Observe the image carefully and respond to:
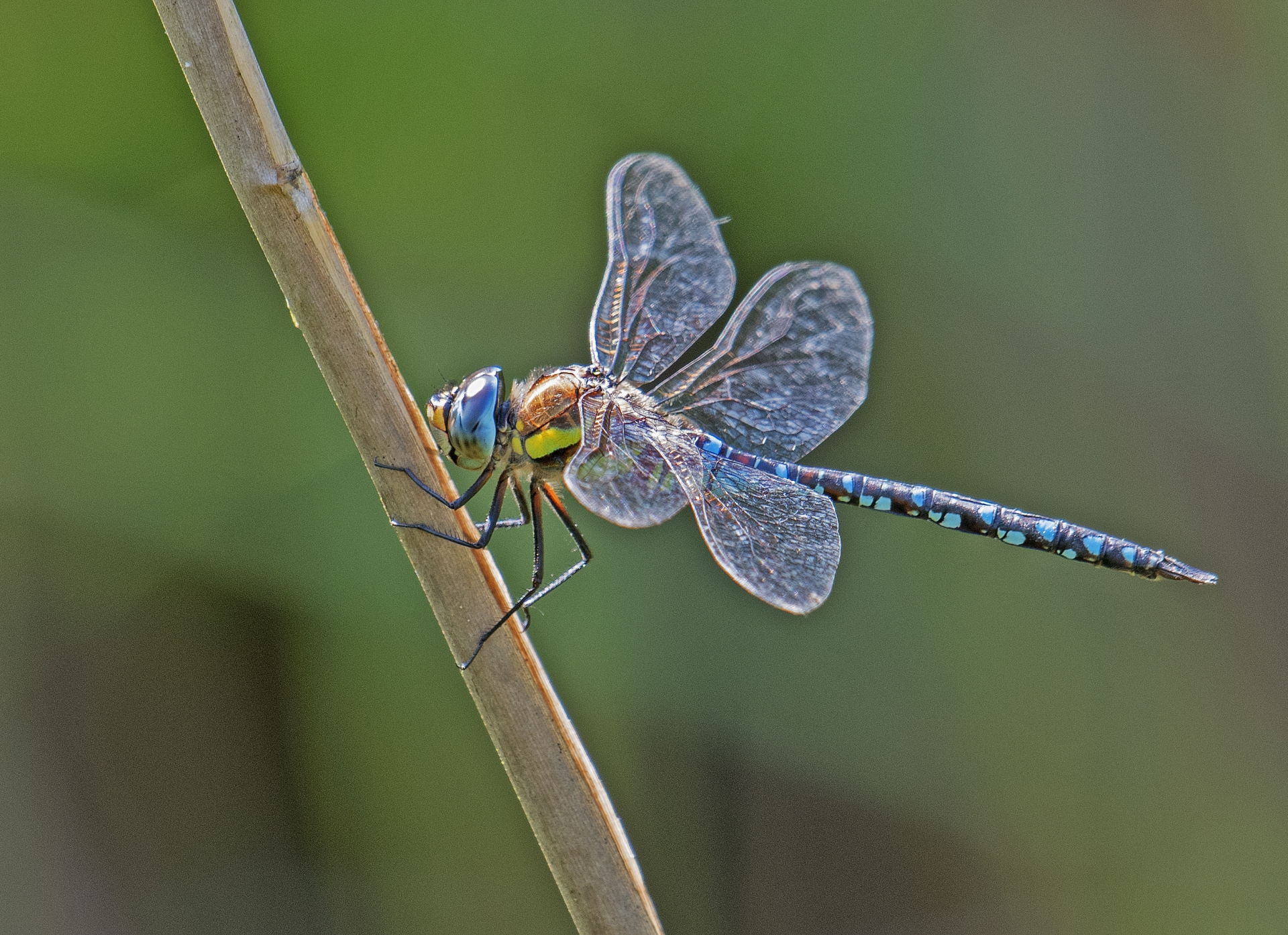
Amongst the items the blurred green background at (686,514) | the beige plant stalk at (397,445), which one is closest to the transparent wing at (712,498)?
the beige plant stalk at (397,445)

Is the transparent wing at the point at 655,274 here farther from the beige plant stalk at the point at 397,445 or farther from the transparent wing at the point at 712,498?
the beige plant stalk at the point at 397,445

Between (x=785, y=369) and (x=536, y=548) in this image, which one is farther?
(x=785, y=369)

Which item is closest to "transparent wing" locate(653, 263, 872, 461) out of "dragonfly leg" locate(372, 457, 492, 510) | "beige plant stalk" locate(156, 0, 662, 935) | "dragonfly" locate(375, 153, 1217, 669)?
"dragonfly" locate(375, 153, 1217, 669)

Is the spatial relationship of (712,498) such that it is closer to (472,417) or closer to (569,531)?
(569,531)

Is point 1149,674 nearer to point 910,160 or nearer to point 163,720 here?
point 910,160

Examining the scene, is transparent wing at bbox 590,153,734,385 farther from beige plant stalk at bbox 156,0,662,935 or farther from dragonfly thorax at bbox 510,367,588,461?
beige plant stalk at bbox 156,0,662,935

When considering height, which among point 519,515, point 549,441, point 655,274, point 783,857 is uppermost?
point 655,274

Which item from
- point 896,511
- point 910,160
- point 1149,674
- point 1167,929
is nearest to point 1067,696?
point 1149,674

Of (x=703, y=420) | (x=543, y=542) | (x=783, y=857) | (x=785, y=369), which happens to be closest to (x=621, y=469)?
(x=543, y=542)
